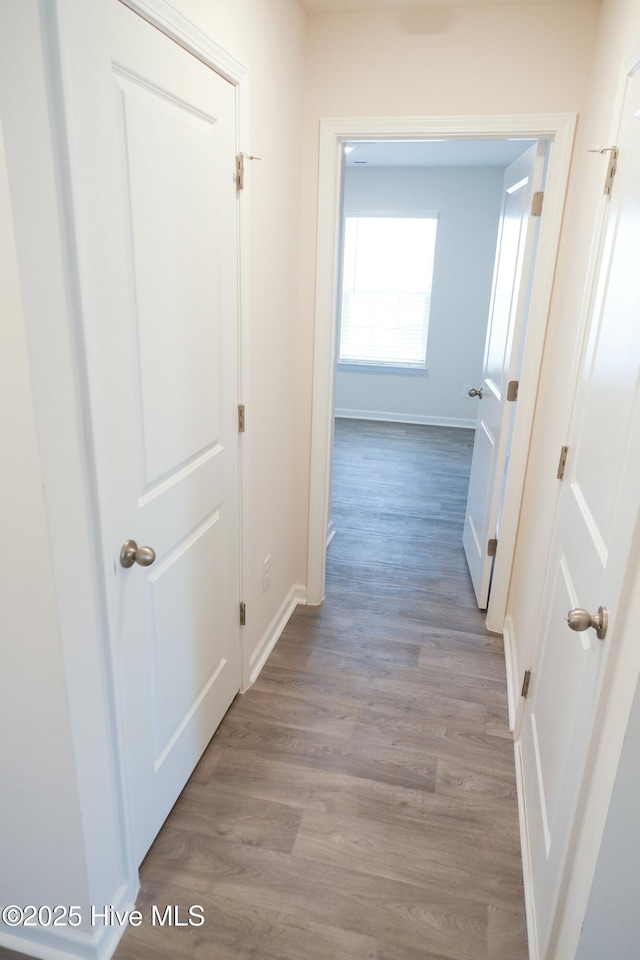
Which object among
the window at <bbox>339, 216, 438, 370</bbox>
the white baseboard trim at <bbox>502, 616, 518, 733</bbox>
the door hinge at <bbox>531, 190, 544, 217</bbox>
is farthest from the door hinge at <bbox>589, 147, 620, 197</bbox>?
the window at <bbox>339, 216, 438, 370</bbox>

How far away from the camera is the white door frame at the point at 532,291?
2234 millimetres

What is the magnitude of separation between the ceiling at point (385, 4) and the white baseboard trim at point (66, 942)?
287cm

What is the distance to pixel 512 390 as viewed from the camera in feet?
8.52

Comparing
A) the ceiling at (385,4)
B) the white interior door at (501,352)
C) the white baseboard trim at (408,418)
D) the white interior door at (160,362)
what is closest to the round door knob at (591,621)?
the white interior door at (160,362)

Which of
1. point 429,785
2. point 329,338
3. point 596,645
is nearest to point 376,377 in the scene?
point 329,338

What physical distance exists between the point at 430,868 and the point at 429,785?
0.30 m

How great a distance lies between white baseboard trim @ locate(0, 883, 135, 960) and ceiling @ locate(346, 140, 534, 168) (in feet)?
16.3

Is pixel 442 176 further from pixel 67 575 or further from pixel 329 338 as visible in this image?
pixel 67 575

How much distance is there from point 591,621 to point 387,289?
5.75 metres

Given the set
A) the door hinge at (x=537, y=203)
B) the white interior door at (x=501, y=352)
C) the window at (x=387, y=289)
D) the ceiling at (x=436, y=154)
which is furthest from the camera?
the window at (x=387, y=289)

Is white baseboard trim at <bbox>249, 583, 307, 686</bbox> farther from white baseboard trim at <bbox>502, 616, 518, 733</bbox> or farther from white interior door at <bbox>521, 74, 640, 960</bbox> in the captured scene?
white interior door at <bbox>521, 74, 640, 960</bbox>

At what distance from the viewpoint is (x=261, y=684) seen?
2395 millimetres

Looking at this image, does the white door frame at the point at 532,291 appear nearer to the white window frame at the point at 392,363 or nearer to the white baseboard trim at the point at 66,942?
the white baseboard trim at the point at 66,942

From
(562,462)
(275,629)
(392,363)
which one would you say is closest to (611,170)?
(562,462)
